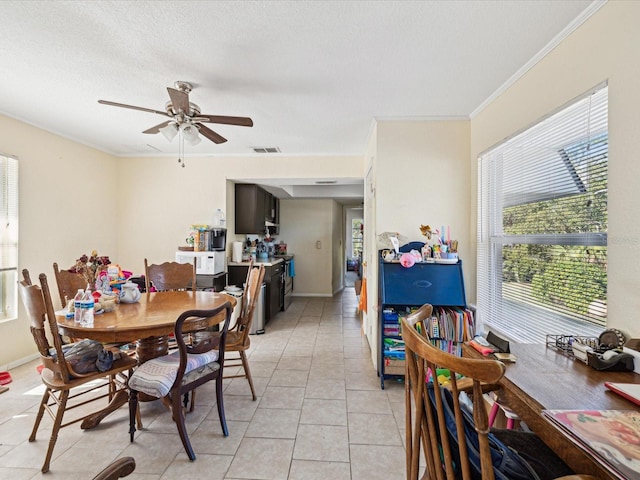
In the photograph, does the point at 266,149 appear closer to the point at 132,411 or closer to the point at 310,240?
the point at 310,240

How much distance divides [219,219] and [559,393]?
4058 mm

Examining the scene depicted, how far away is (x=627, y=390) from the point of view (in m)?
0.98

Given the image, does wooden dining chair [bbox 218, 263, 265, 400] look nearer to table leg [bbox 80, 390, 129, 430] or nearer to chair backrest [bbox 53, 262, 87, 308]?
table leg [bbox 80, 390, 129, 430]

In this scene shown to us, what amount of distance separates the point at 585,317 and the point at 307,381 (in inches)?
84.0

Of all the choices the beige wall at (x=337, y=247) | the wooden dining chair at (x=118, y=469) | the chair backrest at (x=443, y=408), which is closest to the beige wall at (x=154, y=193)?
the beige wall at (x=337, y=247)

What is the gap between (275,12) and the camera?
5.04 ft

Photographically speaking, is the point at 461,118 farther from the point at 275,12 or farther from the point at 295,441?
the point at 295,441

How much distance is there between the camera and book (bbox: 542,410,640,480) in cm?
69

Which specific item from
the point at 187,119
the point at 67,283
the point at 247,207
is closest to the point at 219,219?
the point at 247,207

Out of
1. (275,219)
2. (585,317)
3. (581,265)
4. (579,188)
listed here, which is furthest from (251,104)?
(275,219)

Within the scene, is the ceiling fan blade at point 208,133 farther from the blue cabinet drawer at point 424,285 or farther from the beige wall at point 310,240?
the beige wall at point 310,240

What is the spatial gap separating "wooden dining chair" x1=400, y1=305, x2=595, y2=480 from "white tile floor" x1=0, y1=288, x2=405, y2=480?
0.85m

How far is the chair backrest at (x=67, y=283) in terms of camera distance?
8.23 ft

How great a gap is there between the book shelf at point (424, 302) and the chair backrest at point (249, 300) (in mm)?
1103
